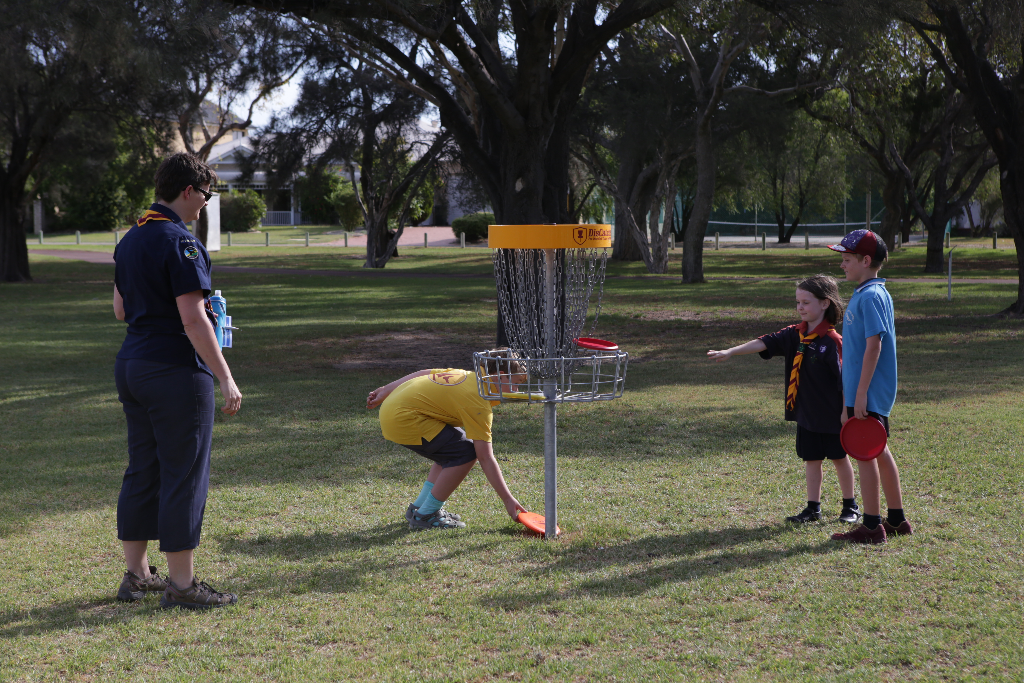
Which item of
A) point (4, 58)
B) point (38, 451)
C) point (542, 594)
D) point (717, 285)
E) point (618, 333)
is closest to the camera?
point (542, 594)

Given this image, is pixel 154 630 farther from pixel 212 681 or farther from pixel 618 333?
pixel 618 333

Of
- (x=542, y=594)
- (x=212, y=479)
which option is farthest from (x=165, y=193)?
(x=212, y=479)

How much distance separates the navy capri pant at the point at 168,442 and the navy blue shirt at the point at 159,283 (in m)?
0.06

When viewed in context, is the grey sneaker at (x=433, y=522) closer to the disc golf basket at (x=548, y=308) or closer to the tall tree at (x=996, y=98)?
the disc golf basket at (x=548, y=308)

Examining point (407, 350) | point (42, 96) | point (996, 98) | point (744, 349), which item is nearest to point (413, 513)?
point (744, 349)

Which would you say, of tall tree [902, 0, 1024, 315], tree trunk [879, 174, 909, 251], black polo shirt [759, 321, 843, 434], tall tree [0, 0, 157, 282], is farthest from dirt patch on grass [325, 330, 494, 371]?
tree trunk [879, 174, 909, 251]

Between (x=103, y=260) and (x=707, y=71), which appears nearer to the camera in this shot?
(x=707, y=71)

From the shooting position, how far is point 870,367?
4.49 m

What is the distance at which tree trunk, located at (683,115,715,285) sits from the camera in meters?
23.4

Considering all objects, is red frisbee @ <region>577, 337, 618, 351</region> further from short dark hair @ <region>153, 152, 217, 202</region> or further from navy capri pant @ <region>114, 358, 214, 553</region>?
short dark hair @ <region>153, 152, 217, 202</region>

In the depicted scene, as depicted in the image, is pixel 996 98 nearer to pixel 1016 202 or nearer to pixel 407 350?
pixel 1016 202

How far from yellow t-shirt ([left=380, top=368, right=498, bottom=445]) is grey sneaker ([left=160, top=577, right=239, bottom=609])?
4.00 ft

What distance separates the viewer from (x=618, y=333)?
15.0 meters

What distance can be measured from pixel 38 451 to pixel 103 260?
29487 mm
